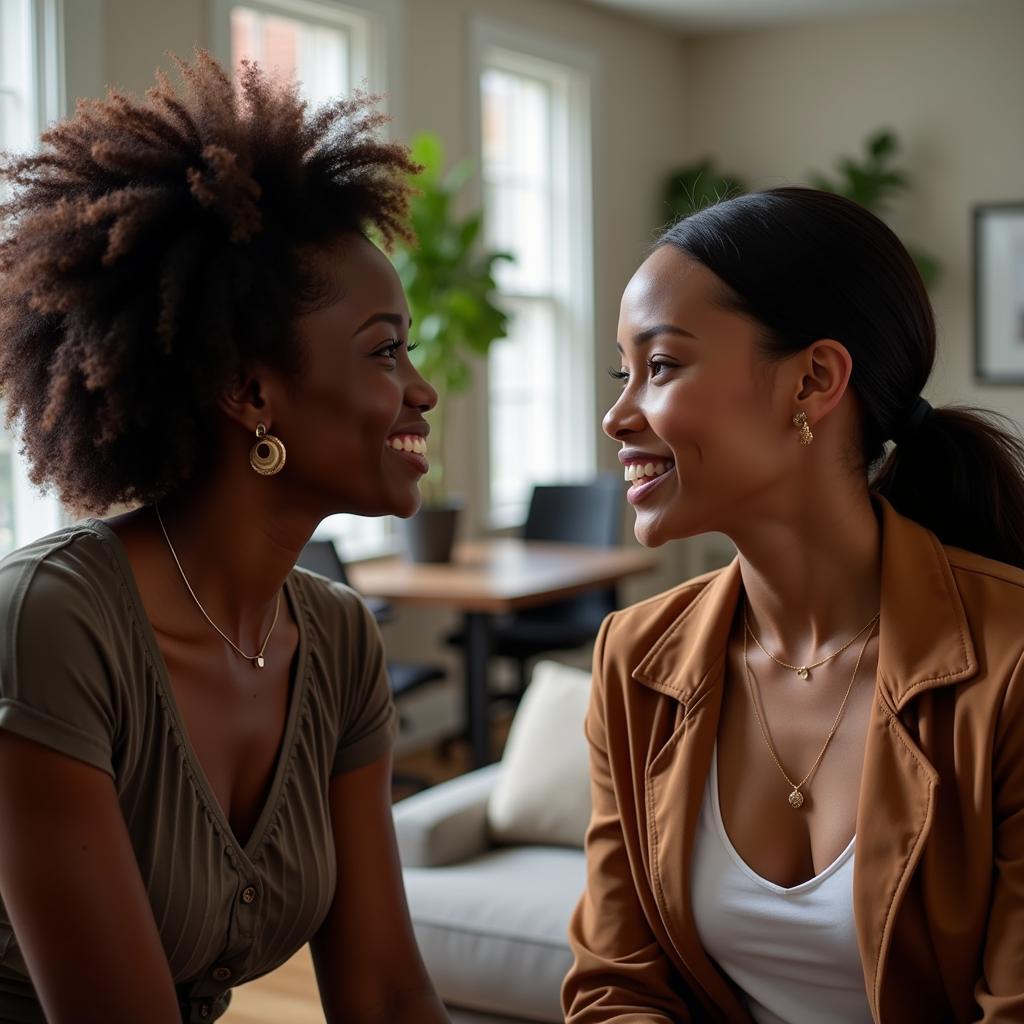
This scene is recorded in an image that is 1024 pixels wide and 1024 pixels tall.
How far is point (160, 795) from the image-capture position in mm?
1246

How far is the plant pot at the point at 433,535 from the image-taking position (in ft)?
15.5

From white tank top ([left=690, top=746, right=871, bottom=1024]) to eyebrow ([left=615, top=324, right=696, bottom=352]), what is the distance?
1.61 feet

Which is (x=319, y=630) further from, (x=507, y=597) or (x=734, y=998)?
(x=507, y=597)

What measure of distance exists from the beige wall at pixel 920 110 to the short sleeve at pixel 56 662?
5.94m

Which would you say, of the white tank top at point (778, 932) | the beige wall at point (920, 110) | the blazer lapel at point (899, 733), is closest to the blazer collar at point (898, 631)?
the blazer lapel at point (899, 733)

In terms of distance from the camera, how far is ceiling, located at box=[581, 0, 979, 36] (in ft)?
22.0

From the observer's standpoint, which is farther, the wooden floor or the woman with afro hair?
the wooden floor

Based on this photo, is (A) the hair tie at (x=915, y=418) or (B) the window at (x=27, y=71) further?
(B) the window at (x=27, y=71)

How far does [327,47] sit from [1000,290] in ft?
11.9

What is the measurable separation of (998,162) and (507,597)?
4.15 metres

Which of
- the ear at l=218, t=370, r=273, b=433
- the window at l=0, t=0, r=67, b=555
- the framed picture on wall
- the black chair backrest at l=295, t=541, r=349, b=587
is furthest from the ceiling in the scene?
the ear at l=218, t=370, r=273, b=433

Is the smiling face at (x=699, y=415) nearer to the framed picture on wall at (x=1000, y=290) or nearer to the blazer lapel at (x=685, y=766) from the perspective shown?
the blazer lapel at (x=685, y=766)

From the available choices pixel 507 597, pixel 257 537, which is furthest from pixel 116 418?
pixel 507 597

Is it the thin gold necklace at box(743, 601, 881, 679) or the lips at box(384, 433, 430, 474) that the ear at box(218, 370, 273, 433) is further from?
the thin gold necklace at box(743, 601, 881, 679)
